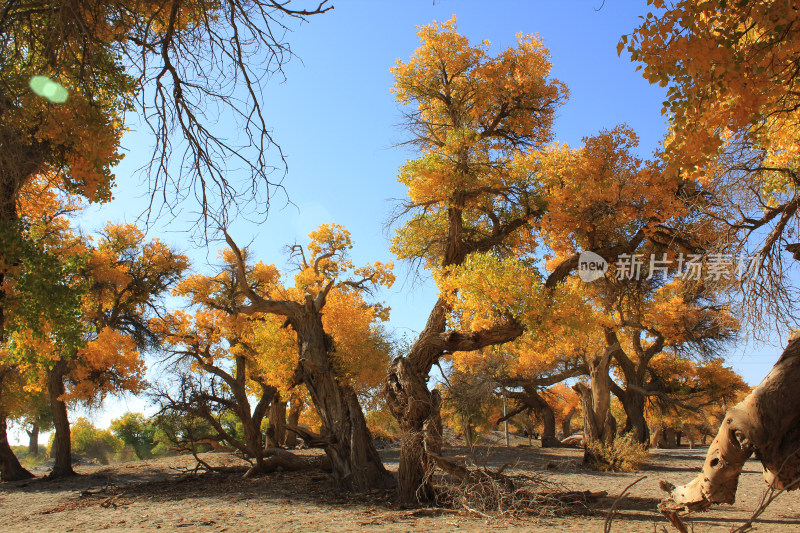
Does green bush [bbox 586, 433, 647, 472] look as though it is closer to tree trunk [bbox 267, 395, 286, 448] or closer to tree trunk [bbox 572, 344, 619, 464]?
tree trunk [bbox 572, 344, 619, 464]

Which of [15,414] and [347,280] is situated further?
[15,414]

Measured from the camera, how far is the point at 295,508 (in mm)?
8836

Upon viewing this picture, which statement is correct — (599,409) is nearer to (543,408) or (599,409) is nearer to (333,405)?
(333,405)

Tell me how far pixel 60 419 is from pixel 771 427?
728 inches

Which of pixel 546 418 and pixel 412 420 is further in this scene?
pixel 546 418

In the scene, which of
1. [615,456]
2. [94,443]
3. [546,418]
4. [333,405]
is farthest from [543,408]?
[94,443]

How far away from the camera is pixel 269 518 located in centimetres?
786

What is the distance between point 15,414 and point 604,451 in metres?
22.7

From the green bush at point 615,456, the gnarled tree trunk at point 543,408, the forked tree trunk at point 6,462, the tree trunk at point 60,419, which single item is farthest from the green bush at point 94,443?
the green bush at point 615,456

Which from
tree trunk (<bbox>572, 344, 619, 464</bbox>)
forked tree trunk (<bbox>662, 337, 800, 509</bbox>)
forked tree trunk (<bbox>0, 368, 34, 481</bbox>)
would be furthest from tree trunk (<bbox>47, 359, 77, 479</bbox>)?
forked tree trunk (<bbox>662, 337, 800, 509</bbox>)

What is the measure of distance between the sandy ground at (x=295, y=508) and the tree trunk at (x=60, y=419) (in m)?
1.26

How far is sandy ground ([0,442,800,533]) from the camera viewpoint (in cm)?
697

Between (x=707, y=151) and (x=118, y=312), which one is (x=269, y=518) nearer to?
(x=707, y=151)

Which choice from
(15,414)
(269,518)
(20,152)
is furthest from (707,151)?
(15,414)
